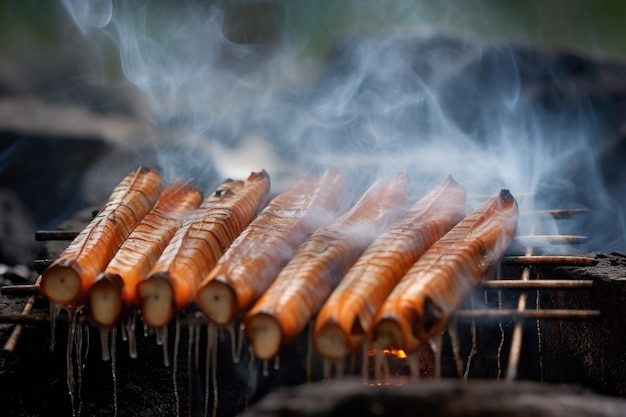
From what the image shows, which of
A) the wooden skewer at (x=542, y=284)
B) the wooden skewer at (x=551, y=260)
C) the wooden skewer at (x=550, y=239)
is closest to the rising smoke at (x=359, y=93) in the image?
the wooden skewer at (x=550, y=239)

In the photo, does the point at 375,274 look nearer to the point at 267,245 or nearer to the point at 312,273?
the point at 312,273

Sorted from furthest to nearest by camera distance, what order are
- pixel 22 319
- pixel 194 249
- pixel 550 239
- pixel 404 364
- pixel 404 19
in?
pixel 404 19 < pixel 550 239 < pixel 404 364 < pixel 22 319 < pixel 194 249

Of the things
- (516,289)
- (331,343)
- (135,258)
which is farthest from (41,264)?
(516,289)

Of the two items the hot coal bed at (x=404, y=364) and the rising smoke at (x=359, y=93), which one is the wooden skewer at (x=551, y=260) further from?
the rising smoke at (x=359, y=93)

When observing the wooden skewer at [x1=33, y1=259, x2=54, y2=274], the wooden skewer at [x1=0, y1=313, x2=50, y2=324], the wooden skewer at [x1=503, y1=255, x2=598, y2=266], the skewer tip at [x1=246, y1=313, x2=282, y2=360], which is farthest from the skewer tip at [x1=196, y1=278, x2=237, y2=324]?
the wooden skewer at [x1=503, y1=255, x2=598, y2=266]

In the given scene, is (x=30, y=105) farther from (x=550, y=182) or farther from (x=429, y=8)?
(x=550, y=182)

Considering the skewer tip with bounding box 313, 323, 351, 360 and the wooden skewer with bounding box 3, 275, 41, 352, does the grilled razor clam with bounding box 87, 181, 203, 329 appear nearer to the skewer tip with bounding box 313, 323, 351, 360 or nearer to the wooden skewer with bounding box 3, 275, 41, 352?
the wooden skewer with bounding box 3, 275, 41, 352

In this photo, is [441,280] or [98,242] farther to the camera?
[98,242]

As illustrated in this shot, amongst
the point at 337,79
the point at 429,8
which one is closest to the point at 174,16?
the point at 337,79
